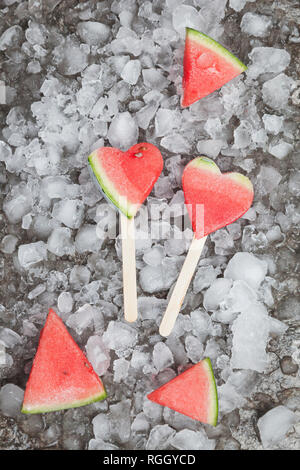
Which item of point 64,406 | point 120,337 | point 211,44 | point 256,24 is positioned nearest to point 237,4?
point 256,24

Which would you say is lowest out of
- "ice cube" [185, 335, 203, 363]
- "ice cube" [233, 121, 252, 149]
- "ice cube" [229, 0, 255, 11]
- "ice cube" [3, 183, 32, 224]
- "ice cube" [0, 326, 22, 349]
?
"ice cube" [0, 326, 22, 349]

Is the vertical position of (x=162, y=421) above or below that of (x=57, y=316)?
below

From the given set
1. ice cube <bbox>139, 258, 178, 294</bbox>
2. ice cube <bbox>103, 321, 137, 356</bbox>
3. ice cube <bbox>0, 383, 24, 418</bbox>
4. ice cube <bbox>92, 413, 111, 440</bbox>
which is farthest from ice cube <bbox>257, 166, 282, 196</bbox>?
ice cube <bbox>0, 383, 24, 418</bbox>

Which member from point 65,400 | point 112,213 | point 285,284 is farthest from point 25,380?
point 285,284

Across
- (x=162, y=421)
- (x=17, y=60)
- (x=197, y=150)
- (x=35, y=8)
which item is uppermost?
(x=35, y=8)

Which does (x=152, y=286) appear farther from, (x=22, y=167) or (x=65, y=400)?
(x=22, y=167)

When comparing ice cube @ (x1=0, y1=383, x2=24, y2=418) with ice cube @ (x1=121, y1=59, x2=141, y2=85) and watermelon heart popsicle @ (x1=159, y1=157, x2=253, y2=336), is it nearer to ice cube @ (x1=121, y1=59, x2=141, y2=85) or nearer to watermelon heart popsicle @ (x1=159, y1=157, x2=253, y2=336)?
watermelon heart popsicle @ (x1=159, y1=157, x2=253, y2=336)

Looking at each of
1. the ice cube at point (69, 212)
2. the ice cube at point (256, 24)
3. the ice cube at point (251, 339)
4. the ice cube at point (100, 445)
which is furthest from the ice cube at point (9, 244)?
the ice cube at point (256, 24)
